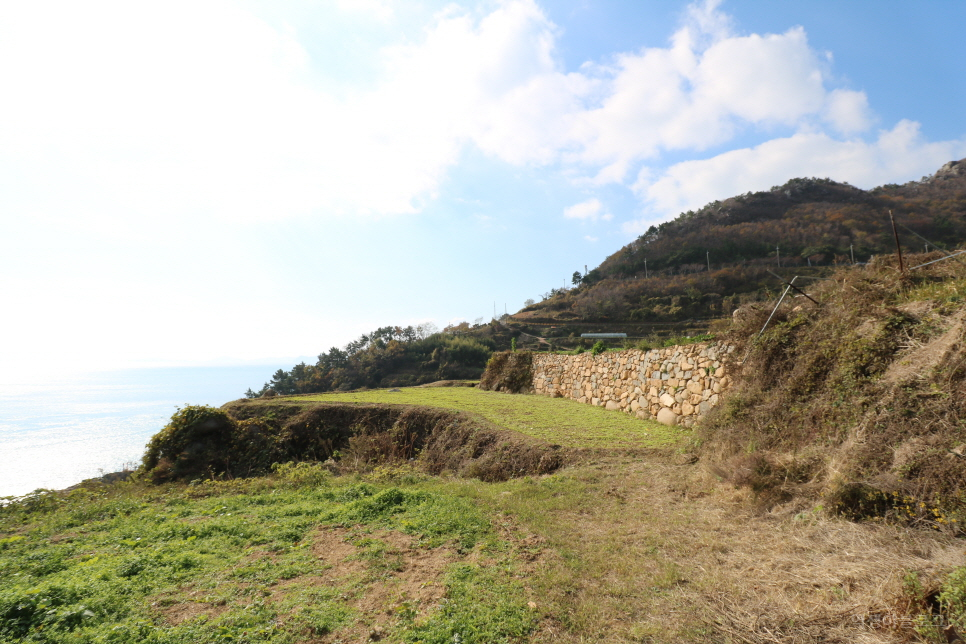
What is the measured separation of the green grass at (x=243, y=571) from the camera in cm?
285

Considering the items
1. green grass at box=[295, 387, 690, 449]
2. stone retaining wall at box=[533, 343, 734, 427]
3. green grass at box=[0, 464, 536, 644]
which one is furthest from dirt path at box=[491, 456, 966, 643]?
stone retaining wall at box=[533, 343, 734, 427]

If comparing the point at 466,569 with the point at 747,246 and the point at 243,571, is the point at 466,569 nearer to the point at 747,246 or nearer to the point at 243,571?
the point at 243,571

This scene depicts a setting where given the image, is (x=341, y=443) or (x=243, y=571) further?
(x=341, y=443)

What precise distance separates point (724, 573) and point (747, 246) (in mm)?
49528

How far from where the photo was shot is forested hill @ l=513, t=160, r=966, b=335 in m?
34.4

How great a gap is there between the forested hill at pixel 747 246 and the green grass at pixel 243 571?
27063 millimetres

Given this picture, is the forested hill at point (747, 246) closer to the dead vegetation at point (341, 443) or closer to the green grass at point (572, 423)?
the green grass at point (572, 423)

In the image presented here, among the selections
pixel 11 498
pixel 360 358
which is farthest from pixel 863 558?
pixel 360 358

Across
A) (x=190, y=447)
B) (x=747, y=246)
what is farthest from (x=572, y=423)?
(x=747, y=246)

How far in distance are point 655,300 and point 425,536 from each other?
114ft

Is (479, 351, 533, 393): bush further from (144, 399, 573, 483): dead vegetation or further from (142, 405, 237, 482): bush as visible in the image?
(142, 405, 237, 482): bush

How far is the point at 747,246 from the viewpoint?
147 ft

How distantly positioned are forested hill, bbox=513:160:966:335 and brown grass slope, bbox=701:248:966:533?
22.9 metres

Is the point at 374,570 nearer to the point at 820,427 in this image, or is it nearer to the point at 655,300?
the point at 820,427
